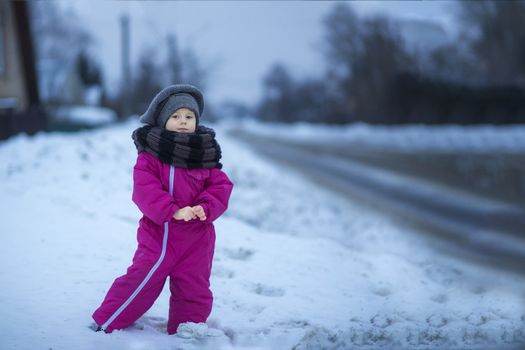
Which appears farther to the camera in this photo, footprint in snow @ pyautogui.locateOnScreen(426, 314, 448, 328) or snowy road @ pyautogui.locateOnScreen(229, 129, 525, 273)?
snowy road @ pyautogui.locateOnScreen(229, 129, 525, 273)

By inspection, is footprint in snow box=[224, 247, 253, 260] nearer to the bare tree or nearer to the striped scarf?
the striped scarf

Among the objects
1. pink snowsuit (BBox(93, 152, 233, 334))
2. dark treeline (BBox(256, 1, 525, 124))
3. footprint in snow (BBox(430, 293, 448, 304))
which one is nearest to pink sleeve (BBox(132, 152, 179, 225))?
pink snowsuit (BBox(93, 152, 233, 334))

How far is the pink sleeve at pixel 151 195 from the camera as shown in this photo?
10.8ft

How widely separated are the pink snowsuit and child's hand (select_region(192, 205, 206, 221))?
0.03 meters

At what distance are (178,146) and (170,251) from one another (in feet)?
2.07

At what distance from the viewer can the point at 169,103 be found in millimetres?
3529

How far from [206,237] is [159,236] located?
0.29 metres

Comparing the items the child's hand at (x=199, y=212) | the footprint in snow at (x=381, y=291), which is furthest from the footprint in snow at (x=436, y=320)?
the child's hand at (x=199, y=212)

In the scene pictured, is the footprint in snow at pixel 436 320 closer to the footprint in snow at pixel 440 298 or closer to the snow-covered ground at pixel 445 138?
the footprint in snow at pixel 440 298

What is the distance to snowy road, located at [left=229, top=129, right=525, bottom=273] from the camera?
812cm

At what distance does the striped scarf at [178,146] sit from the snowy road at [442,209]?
16.3 feet

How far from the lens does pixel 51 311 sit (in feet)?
12.1

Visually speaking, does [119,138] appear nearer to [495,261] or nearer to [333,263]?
[333,263]

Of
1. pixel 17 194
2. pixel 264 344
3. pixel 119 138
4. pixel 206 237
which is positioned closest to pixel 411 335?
pixel 264 344
